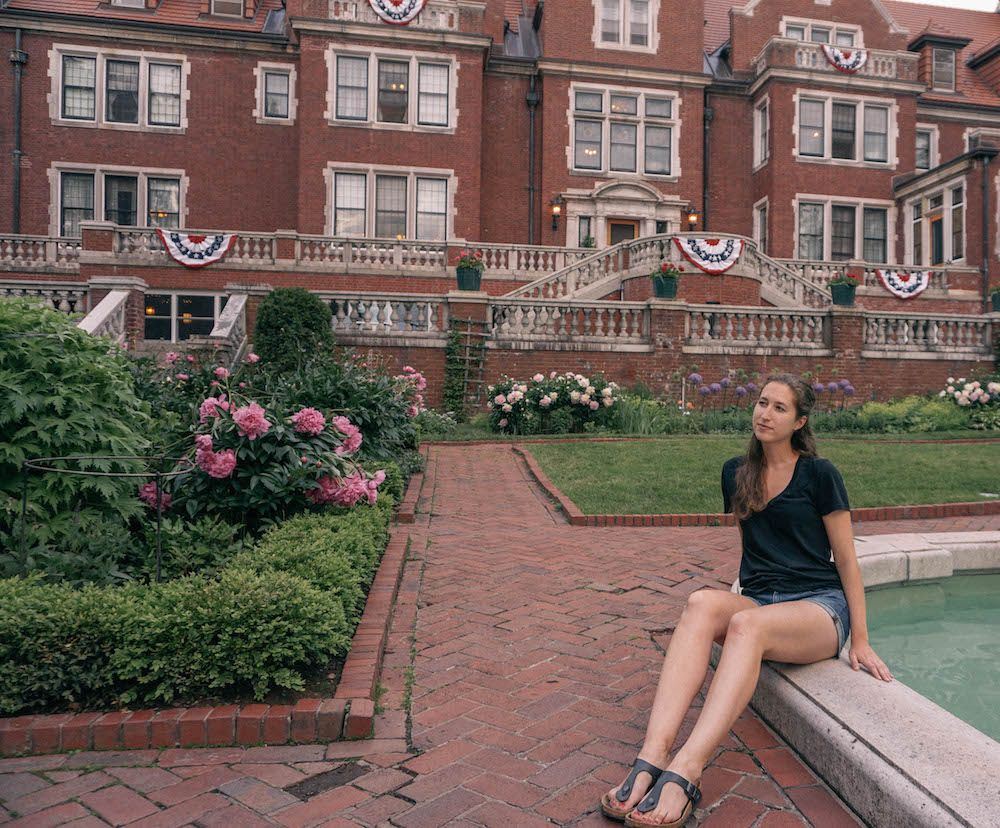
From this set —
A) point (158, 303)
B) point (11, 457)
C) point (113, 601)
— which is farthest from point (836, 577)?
point (158, 303)

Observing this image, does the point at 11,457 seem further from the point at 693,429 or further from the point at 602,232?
the point at 602,232

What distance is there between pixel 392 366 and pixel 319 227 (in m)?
8.87

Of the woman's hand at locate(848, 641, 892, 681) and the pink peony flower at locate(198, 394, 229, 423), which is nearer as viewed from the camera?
the woman's hand at locate(848, 641, 892, 681)

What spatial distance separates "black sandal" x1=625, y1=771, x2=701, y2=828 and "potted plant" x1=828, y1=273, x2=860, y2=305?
53.2 ft

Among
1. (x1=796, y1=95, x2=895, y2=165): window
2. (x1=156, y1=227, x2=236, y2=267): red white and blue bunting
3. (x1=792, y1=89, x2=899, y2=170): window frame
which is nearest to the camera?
(x1=156, y1=227, x2=236, y2=267): red white and blue bunting

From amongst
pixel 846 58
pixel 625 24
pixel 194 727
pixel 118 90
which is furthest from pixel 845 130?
pixel 194 727

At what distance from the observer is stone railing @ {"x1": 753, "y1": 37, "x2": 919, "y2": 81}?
24625 millimetres

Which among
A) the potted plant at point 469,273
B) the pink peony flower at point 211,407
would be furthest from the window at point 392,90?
the pink peony flower at point 211,407

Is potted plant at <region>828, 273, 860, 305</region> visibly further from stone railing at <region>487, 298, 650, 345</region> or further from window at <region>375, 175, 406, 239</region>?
window at <region>375, 175, 406, 239</region>

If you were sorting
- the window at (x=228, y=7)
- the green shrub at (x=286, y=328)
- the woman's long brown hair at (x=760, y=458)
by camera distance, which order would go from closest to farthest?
the woman's long brown hair at (x=760, y=458) < the green shrub at (x=286, y=328) < the window at (x=228, y=7)

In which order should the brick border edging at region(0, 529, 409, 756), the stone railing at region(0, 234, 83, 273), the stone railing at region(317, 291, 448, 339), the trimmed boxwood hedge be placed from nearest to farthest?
the brick border edging at region(0, 529, 409, 756) → the trimmed boxwood hedge → the stone railing at region(317, 291, 448, 339) → the stone railing at region(0, 234, 83, 273)

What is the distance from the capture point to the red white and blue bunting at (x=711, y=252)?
740 inches

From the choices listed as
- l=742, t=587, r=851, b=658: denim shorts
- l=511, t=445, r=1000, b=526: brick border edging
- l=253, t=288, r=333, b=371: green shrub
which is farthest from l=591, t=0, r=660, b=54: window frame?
l=742, t=587, r=851, b=658: denim shorts

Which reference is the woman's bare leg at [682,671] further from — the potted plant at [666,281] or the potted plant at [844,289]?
the potted plant at [844,289]
